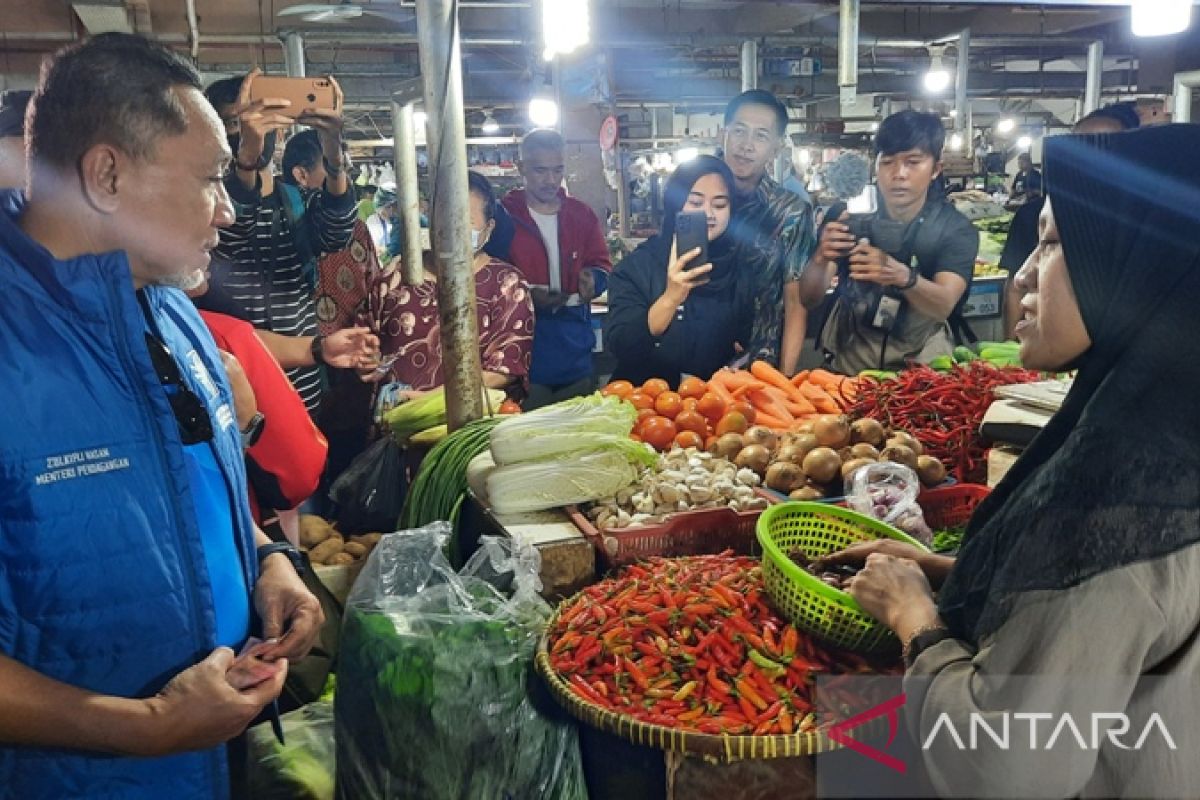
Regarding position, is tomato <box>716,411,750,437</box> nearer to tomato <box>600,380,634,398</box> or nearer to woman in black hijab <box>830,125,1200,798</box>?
tomato <box>600,380,634,398</box>

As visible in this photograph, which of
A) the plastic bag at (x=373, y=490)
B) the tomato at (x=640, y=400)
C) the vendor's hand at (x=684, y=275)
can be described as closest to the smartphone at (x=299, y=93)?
the plastic bag at (x=373, y=490)

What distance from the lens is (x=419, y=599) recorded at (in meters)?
2.27

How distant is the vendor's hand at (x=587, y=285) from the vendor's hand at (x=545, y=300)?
0.22 meters

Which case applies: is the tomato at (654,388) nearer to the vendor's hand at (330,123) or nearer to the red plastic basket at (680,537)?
the red plastic basket at (680,537)

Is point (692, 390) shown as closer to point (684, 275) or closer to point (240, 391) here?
point (684, 275)

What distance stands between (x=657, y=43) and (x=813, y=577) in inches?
403

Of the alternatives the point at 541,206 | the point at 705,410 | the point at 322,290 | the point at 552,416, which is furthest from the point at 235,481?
the point at 541,206

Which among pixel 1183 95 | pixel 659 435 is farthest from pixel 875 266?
pixel 1183 95

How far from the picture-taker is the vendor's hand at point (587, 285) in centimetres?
582

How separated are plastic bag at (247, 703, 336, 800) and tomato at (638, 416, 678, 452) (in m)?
1.50

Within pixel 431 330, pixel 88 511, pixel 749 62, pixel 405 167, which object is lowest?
pixel 431 330

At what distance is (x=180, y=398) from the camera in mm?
1732

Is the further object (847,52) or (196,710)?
(847,52)

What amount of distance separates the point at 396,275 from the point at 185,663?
11.6 ft
